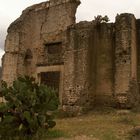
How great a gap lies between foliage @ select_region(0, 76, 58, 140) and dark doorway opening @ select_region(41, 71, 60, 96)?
6.95 meters

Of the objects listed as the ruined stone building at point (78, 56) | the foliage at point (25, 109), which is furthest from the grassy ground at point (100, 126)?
the ruined stone building at point (78, 56)

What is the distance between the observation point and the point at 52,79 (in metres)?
18.2

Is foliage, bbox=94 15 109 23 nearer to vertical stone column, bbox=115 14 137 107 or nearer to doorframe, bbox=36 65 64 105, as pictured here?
vertical stone column, bbox=115 14 137 107

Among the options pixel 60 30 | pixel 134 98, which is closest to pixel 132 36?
pixel 134 98

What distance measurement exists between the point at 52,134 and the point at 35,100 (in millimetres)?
1310

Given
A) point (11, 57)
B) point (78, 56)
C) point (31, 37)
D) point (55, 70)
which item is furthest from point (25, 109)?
point (31, 37)

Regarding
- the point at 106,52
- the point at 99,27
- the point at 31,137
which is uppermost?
the point at 99,27

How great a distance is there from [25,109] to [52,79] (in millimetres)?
7914

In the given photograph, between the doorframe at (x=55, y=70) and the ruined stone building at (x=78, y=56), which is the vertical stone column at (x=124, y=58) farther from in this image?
the doorframe at (x=55, y=70)

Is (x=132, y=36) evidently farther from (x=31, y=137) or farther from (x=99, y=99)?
(x=31, y=137)

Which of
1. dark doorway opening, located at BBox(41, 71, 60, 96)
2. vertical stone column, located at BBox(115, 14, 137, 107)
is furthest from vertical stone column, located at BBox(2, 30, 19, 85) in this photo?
vertical stone column, located at BBox(115, 14, 137, 107)

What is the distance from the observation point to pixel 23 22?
19.7m

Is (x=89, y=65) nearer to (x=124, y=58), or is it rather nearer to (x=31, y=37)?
(x=124, y=58)

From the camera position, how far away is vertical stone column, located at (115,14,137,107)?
15.3 metres
